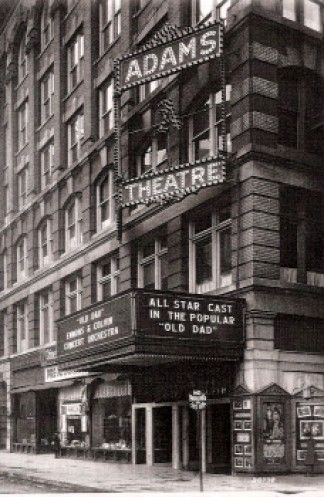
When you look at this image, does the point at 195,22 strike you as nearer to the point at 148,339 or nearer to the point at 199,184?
the point at 199,184

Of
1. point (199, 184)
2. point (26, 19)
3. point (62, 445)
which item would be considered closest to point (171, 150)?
point (199, 184)

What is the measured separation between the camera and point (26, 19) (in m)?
44.9

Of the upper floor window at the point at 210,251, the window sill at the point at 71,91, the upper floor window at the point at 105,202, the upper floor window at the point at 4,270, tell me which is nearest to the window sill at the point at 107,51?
the window sill at the point at 71,91

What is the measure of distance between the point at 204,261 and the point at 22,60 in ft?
83.2

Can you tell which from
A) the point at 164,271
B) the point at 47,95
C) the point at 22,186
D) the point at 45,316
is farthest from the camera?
the point at 22,186

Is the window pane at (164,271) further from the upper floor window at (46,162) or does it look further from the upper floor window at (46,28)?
the upper floor window at (46,28)

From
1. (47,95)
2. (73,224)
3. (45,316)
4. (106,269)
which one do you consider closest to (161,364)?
(106,269)

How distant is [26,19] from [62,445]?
23.9 metres

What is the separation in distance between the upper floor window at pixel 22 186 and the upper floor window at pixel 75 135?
6.83m

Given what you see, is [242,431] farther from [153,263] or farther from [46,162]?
[46,162]

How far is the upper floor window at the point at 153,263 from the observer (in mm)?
28875

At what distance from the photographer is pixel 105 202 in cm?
3419

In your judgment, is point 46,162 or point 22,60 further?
point 22,60

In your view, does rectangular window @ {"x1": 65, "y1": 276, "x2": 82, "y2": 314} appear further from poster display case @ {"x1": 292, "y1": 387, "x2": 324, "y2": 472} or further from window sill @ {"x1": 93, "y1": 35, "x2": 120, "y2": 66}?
poster display case @ {"x1": 292, "y1": 387, "x2": 324, "y2": 472}
